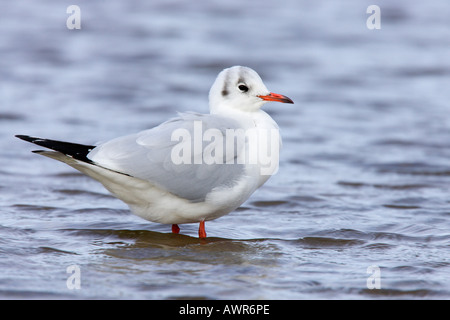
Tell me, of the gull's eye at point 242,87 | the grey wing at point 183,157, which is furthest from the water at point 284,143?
the gull's eye at point 242,87

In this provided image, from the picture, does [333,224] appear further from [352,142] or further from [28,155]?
[28,155]

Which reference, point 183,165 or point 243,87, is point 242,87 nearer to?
point 243,87

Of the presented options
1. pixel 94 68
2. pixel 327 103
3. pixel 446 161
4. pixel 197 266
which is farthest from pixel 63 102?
pixel 197 266

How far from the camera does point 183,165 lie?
16.0 ft

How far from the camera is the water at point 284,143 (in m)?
4.49

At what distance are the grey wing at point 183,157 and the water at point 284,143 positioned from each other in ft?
1.49

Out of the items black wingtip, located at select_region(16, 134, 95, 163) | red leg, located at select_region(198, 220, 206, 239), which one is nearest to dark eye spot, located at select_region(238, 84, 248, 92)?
red leg, located at select_region(198, 220, 206, 239)

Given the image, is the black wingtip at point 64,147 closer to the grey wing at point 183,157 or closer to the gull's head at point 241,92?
the grey wing at point 183,157

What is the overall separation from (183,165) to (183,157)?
0.17 feet

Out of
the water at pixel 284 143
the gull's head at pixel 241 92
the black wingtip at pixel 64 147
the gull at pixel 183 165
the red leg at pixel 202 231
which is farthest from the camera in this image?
the gull's head at pixel 241 92

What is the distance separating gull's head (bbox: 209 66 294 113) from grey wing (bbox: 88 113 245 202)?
46 cm

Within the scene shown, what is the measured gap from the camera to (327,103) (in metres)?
9.84

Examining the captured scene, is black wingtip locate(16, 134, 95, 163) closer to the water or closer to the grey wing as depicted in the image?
the grey wing

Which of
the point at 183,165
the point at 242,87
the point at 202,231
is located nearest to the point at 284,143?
the point at 242,87
